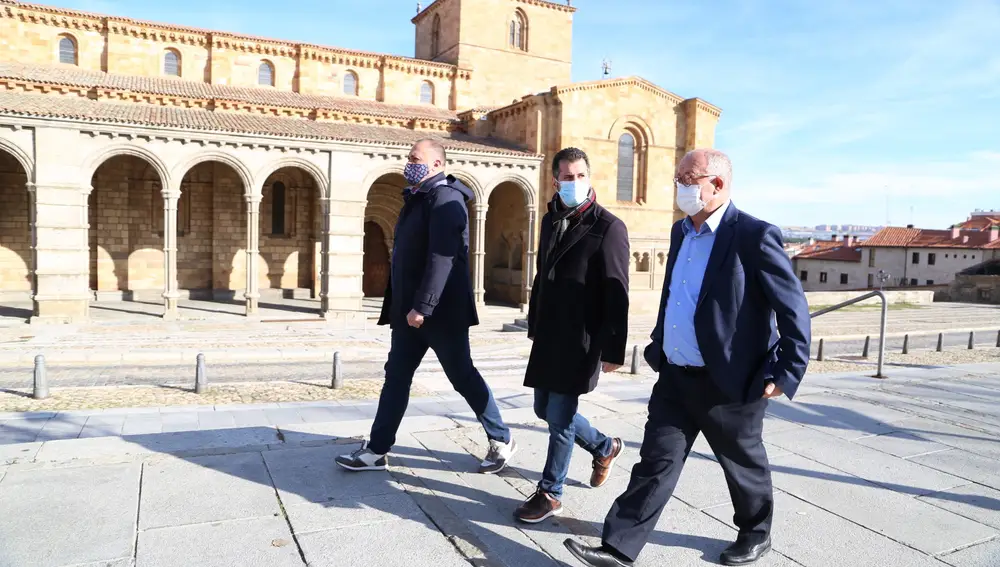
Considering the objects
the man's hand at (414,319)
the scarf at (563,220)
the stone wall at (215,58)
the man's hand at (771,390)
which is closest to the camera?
the man's hand at (771,390)

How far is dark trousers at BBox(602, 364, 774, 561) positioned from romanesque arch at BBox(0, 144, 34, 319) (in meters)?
24.4

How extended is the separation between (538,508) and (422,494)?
2.63 feet

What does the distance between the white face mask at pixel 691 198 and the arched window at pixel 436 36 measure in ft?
103

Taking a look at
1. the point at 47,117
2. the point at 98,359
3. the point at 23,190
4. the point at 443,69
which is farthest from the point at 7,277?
the point at 443,69

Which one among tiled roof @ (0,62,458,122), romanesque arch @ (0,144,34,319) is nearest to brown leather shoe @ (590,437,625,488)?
tiled roof @ (0,62,458,122)

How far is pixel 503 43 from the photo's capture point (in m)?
31.2

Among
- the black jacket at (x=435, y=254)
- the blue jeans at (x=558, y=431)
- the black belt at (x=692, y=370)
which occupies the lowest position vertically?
the blue jeans at (x=558, y=431)

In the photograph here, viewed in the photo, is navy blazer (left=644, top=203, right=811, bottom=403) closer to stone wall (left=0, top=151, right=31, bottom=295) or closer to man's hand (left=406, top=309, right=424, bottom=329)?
man's hand (left=406, top=309, right=424, bottom=329)

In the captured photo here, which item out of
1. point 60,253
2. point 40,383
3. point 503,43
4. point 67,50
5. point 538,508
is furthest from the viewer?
point 503,43

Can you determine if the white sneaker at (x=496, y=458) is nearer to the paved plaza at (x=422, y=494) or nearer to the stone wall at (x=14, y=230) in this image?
the paved plaza at (x=422, y=494)

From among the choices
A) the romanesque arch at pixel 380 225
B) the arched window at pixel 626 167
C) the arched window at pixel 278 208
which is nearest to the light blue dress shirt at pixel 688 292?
the romanesque arch at pixel 380 225

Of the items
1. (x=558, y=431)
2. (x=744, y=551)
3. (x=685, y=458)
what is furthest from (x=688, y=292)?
(x=744, y=551)

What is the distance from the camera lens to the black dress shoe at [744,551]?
3244 millimetres

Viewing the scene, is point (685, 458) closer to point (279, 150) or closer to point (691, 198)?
point (691, 198)
